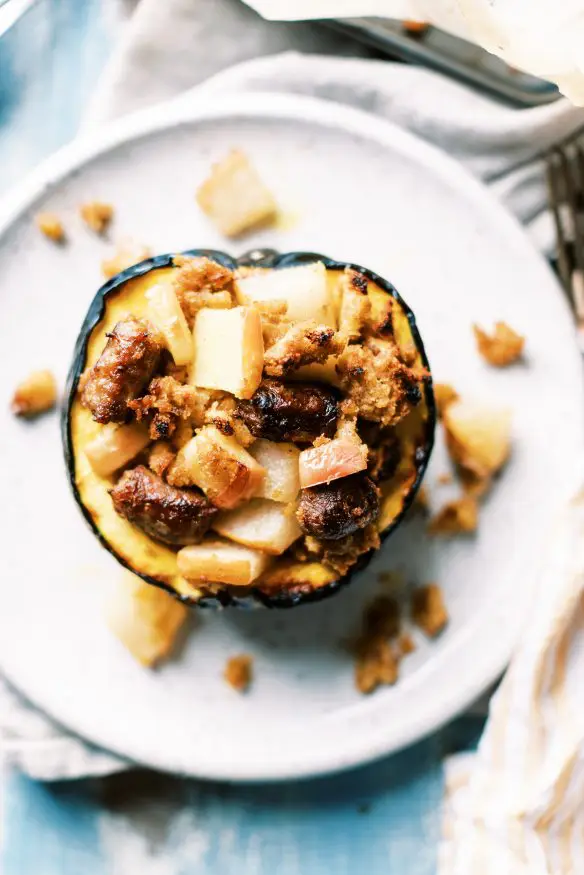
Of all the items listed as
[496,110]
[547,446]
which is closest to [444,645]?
[547,446]

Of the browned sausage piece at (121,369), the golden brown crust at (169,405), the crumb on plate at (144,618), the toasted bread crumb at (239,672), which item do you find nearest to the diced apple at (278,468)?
the golden brown crust at (169,405)

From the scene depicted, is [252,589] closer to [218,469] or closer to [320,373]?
[218,469]

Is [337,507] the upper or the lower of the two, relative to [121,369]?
lower

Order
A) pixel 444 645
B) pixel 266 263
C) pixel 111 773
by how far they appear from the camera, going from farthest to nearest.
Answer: pixel 111 773 < pixel 444 645 < pixel 266 263

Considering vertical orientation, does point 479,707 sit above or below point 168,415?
below

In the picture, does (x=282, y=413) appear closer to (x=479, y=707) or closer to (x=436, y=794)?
(x=479, y=707)

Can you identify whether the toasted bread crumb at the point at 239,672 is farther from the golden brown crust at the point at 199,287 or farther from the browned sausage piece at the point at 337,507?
the golden brown crust at the point at 199,287

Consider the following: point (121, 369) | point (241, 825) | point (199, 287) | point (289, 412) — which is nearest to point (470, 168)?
point (199, 287)

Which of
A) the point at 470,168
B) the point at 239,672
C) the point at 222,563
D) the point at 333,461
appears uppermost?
the point at 470,168
